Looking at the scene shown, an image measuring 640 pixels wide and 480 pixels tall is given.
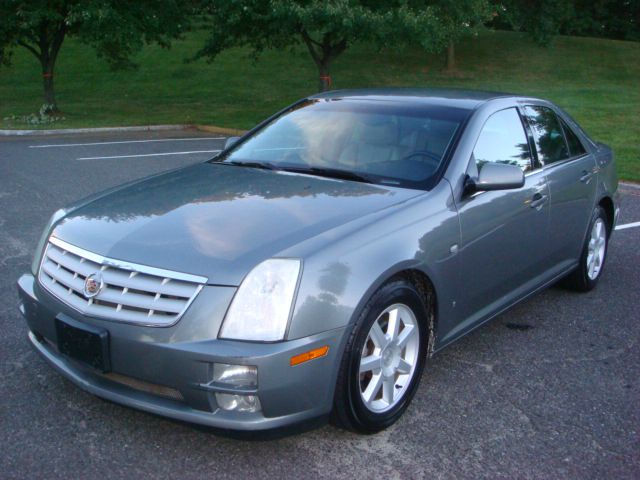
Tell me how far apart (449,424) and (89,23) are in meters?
16.0

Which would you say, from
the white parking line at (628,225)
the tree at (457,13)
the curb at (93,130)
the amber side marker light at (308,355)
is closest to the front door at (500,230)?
the amber side marker light at (308,355)

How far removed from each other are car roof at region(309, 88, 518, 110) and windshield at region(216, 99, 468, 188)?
81mm

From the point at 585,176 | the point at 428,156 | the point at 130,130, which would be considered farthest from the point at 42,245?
the point at 130,130

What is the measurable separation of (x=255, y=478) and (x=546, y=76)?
30045 mm

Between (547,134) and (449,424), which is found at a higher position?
(547,134)

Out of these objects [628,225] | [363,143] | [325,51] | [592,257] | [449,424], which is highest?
[325,51]

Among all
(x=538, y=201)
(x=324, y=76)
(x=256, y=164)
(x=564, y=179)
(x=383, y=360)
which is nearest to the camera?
(x=383, y=360)

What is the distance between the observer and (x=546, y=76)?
99.9 ft

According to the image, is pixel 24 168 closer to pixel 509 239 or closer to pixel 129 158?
pixel 129 158

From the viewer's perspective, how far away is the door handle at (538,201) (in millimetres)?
4520

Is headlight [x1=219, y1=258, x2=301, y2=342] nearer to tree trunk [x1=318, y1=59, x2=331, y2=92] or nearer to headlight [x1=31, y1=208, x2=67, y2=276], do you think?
headlight [x1=31, y1=208, x2=67, y2=276]

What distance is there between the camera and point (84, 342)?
309 cm

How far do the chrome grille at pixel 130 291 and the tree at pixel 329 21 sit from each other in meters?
13.1

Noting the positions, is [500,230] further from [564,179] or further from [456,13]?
[456,13]
